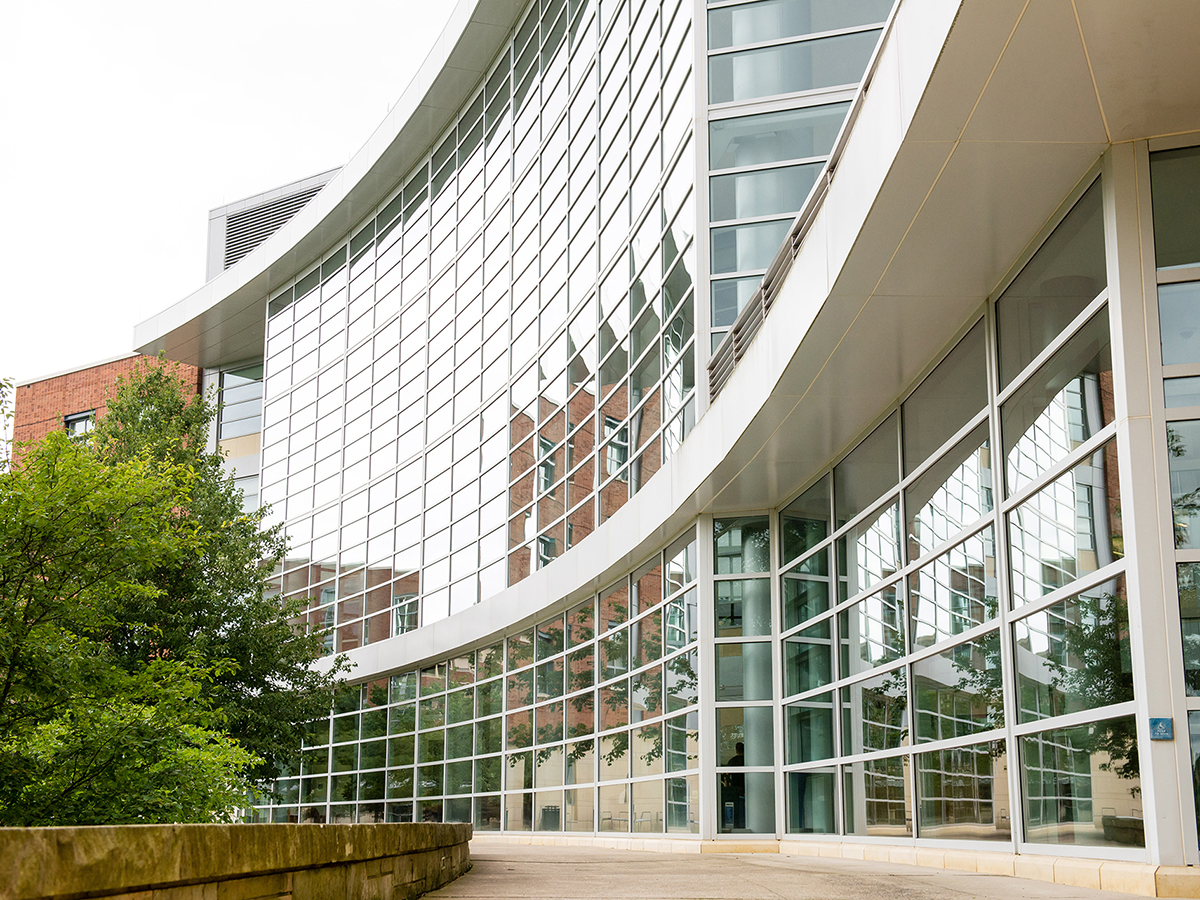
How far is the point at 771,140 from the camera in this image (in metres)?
16.6

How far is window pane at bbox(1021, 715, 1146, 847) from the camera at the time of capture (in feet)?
25.7

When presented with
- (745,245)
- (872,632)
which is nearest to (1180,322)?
(872,632)

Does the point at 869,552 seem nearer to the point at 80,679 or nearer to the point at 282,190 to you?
the point at 80,679

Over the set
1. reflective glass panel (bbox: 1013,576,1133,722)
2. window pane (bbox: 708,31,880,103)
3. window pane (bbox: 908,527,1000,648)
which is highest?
window pane (bbox: 708,31,880,103)

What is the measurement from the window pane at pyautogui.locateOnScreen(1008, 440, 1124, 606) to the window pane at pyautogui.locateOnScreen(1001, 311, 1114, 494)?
0.25 meters

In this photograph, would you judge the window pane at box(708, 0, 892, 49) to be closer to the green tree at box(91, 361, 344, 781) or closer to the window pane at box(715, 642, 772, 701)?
the window pane at box(715, 642, 772, 701)

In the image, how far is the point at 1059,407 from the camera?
9.29 metres

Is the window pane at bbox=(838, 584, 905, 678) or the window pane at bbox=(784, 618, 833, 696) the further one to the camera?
the window pane at bbox=(784, 618, 833, 696)

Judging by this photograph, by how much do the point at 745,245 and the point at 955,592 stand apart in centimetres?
664

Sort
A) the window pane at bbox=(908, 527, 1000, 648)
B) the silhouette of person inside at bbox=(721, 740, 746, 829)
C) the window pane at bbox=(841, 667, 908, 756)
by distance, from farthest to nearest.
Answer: the silhouette of person inside at bbox=(721, 740, 746, 829), the window pane at bbox=(841, 667, 908, 756), the window pane at bbox=(908, 527, 1000, 648)

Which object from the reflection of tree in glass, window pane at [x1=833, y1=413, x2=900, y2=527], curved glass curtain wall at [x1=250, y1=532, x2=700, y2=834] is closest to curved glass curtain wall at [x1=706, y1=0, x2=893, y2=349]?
window pane at [x1=833, y1=413, x2=900, y2=527]

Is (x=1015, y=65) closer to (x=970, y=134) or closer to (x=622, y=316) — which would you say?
(x=970, y=134)

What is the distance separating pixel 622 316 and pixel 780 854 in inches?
352

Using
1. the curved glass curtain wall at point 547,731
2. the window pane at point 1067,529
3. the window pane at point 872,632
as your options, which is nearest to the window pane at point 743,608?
the curved glass curtain wall at point 547,731
